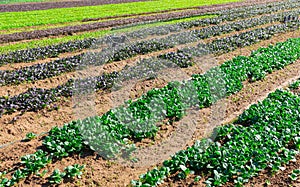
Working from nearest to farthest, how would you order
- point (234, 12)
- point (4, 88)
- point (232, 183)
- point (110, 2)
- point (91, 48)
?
point (232, 183) → point (4, 88) → point (91, 48) → point (234, 12) → point (110, 2)

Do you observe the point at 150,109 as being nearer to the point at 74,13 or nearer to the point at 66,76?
the point at 66,76

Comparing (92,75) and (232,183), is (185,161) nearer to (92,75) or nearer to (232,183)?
(232,183)

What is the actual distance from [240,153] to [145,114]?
10.4 ft

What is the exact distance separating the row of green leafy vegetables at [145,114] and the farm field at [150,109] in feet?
0.10

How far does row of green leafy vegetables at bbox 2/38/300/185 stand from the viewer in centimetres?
795

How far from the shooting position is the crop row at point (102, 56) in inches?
507

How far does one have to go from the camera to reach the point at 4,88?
11961mm

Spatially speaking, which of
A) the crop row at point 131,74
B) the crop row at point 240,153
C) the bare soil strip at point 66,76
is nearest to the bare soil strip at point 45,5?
the bare soil strip at point 66,76

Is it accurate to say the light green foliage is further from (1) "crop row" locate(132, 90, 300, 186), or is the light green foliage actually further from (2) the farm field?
(1) "crop row" locate(132, 90, 300, 186)

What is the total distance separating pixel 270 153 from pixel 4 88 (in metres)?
9.57

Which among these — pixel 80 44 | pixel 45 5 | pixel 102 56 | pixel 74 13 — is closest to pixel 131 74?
pixel 102 56

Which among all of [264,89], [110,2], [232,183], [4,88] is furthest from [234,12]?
[232,183]

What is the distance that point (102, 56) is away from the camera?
15.2m

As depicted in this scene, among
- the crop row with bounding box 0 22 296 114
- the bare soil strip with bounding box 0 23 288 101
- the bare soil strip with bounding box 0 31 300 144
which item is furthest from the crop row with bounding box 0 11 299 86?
the crop row with bounding box 0 22 296 114
